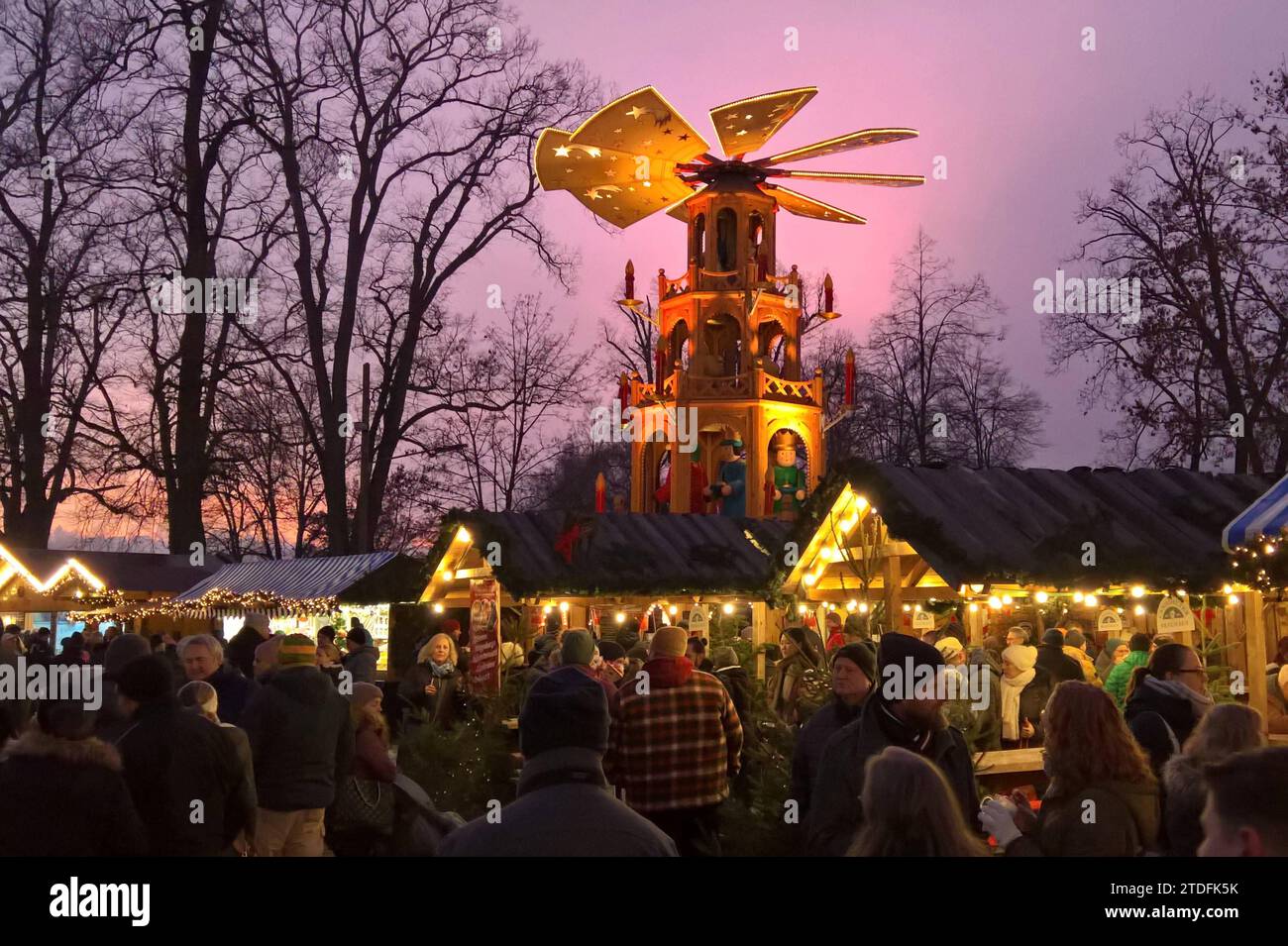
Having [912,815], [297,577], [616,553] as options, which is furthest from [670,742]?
[297,577]

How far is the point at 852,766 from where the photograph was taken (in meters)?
4.74

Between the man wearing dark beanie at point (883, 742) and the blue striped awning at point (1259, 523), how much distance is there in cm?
565

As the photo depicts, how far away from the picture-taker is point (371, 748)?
6418 mm

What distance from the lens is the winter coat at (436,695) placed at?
37.6 ft

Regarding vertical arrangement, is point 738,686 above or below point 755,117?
below

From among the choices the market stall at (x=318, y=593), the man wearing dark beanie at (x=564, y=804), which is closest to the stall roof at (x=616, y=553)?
the market stall at (x=318, y=593)

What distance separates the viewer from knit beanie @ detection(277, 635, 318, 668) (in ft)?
21.8

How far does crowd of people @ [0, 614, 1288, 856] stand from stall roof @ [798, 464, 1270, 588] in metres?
2.15

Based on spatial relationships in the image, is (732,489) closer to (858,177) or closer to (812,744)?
(858,177)

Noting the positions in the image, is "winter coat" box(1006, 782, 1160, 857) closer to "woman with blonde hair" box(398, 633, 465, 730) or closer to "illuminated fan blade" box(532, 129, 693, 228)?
"woman with blonde hair" box(398, 633, 465, 730)

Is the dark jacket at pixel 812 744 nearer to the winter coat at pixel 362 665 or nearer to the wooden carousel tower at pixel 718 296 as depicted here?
the winter coat at pixel 362 665

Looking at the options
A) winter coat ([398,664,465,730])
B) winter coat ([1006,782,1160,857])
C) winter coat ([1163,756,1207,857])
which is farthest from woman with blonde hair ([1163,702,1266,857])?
winter coat ([398,664,465,730])

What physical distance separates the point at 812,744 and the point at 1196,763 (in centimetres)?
147
